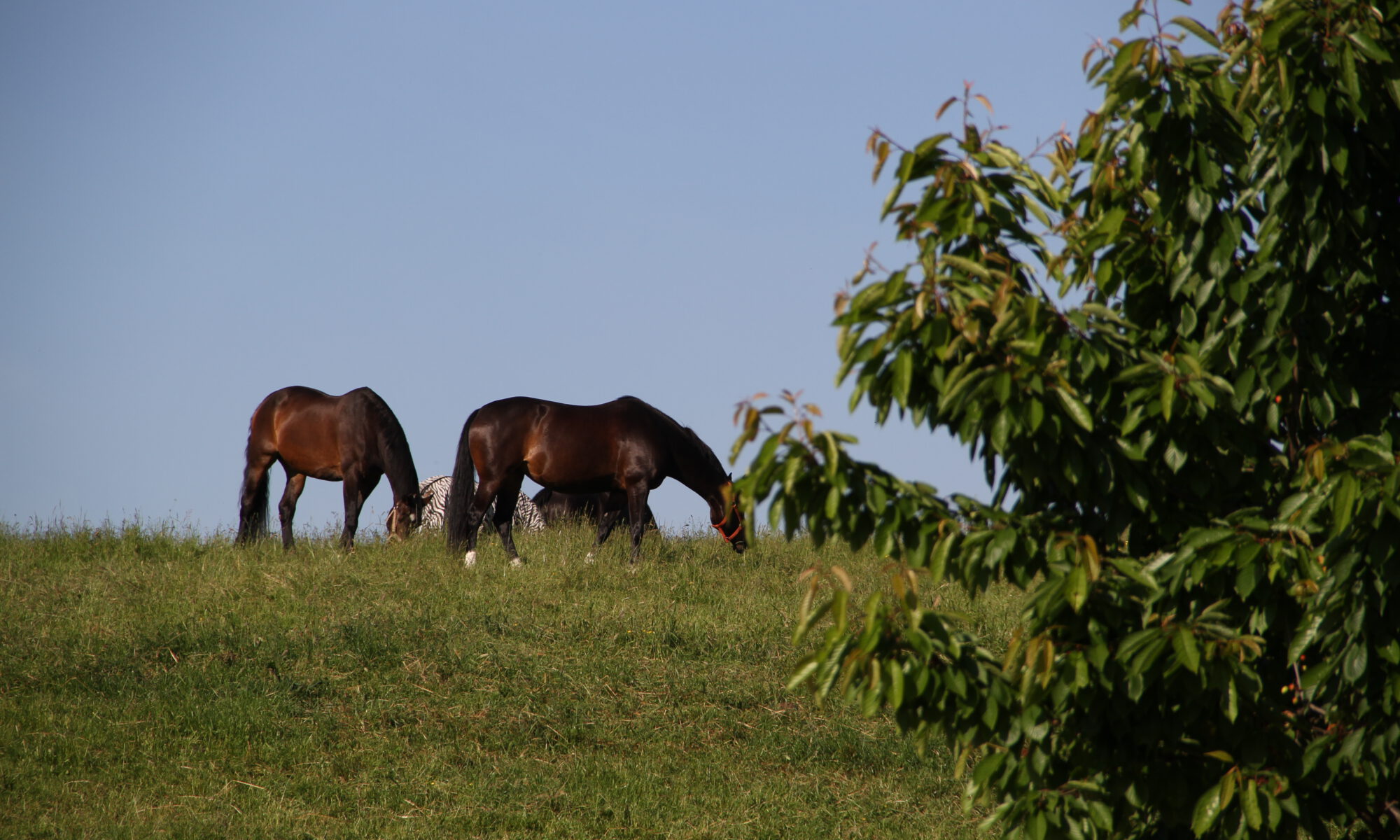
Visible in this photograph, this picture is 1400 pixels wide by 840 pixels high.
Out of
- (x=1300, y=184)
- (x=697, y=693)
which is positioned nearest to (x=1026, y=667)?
(x=1300, y=184)

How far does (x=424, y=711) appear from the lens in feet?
29.3

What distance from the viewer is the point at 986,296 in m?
3.21

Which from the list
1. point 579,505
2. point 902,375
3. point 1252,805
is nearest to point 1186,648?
point 1252,805

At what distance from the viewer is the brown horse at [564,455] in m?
14.3

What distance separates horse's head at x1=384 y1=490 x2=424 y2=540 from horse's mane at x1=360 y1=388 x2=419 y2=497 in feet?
0.40

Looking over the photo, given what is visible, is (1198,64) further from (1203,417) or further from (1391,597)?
(1391,597)

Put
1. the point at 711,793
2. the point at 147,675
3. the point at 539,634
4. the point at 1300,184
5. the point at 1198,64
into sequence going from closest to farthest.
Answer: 1. the point at 1300,184
2. the point at 1198,64
3. the point at 711,793
4. the point at 147,675
5. the point at 539,634

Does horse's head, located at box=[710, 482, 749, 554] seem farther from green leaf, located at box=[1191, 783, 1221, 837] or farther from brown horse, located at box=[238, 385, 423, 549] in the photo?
green leaf, located at box=[1191, 783, 1221, 837]

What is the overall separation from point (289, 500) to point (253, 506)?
1.64 ft

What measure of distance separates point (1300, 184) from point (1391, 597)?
3.81 feet

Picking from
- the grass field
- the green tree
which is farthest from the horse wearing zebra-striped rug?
the green tree

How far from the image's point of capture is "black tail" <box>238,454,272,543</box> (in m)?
15.3

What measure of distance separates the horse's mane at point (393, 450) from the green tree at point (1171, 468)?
1205cm

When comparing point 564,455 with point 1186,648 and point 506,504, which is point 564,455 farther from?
point 1186,648
